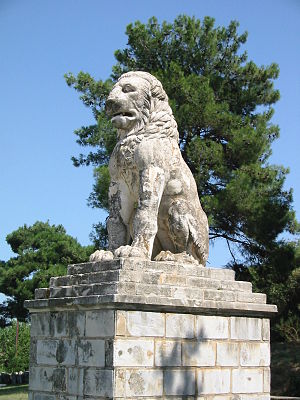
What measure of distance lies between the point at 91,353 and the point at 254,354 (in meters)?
1.88

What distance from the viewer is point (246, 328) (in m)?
6.96

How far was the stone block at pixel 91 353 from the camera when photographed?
5.88 metres

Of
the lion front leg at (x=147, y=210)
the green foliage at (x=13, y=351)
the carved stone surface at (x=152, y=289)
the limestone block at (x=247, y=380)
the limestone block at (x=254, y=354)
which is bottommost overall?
the green foliage at (x=13, y=351)

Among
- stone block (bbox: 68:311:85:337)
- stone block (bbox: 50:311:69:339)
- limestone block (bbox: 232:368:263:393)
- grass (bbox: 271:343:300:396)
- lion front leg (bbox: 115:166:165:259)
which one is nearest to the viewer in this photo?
stone block (bbox: 68:311:85:337)

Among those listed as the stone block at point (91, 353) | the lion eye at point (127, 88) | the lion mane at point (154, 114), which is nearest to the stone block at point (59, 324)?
the stone block at point (91, 353)

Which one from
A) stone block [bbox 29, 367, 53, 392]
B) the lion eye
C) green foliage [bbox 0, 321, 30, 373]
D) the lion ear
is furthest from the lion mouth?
green foliage [bbox 0, 321, 30, 373]

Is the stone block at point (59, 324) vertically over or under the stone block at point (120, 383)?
over

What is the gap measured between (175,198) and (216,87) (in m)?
12.0

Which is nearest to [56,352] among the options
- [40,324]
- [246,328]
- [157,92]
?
[40,324]

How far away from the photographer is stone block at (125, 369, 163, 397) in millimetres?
5816

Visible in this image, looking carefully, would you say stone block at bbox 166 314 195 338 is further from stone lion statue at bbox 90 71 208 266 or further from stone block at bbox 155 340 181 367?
stone lion statue at bbox 90 71 208 266

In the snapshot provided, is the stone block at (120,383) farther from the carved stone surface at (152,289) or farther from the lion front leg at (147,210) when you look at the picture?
the lion front leg at (147,210)

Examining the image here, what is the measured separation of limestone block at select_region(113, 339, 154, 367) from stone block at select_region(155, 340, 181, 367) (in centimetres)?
7

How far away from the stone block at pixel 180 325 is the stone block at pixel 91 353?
0.66m
